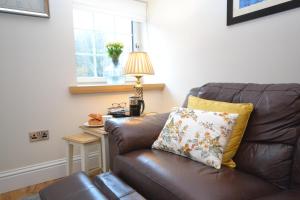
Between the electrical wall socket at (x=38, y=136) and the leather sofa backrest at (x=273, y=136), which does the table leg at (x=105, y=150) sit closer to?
the electrical wall socket at (x=38, y=136)

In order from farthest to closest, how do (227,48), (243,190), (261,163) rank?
1. (227,48)
2. (261,163)
3. (243,190)

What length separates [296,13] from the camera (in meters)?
1.38

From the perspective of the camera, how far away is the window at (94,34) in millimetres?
2248

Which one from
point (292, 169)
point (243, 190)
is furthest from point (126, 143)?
point (292, 169)

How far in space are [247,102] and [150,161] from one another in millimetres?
673

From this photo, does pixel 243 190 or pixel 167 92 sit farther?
pixel 167 92

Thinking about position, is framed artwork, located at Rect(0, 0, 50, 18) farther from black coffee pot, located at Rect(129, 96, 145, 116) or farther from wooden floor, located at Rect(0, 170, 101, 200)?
wooden floor, located at Rect(0, 170, 101, 200)

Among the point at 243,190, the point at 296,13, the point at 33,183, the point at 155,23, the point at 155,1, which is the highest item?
the point at 155,1

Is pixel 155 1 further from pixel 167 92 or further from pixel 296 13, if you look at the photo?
pixel 296 13

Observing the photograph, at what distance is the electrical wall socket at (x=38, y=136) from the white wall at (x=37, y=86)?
3 cm

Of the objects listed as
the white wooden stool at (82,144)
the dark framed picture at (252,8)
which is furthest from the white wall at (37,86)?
the dark framed picture at (252,8)

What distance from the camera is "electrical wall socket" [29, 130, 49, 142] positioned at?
1861 millimetres

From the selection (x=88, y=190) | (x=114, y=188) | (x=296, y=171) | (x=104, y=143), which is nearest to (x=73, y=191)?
(x=88, y=190)

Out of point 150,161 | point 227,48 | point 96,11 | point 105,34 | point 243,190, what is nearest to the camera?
point 243,190
